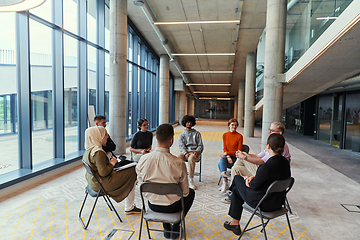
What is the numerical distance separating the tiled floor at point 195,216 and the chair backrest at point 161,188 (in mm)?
933

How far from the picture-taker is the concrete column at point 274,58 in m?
6.29

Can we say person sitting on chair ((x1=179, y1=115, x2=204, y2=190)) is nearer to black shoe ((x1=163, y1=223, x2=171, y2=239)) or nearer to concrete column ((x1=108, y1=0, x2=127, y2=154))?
black shoe ((x1=163, y1=223, x2=171, y2=239))

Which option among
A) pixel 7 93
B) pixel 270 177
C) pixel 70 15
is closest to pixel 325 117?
pixel 270 177

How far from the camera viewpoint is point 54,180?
4.73 m

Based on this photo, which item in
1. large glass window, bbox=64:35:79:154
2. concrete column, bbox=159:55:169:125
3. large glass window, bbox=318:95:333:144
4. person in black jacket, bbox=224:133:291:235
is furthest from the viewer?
concrete column, bbox=159:55:169:125

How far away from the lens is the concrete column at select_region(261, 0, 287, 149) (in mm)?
6289

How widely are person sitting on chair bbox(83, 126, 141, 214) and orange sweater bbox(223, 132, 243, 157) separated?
1975mm

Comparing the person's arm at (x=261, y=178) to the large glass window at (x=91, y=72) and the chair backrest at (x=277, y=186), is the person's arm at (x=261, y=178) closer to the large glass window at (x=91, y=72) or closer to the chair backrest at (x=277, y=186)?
the chair backrest at (x=277, y=186)

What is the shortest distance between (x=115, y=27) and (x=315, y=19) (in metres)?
5.59

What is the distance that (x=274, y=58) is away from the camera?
6449 millimetres

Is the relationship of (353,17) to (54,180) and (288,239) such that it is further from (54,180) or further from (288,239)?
(54,180)

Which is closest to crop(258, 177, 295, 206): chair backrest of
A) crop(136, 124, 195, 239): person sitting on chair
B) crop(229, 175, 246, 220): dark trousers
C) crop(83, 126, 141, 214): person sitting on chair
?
crop(229, 175, 246, 220): dark trousers

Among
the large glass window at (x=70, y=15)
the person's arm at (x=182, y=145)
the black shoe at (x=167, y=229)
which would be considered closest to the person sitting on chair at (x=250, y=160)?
the person's arm at (x=182, y=145)

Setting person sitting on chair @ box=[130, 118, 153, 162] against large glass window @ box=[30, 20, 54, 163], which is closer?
person sitting on chair @ box=[130, 118, 153, 162]
